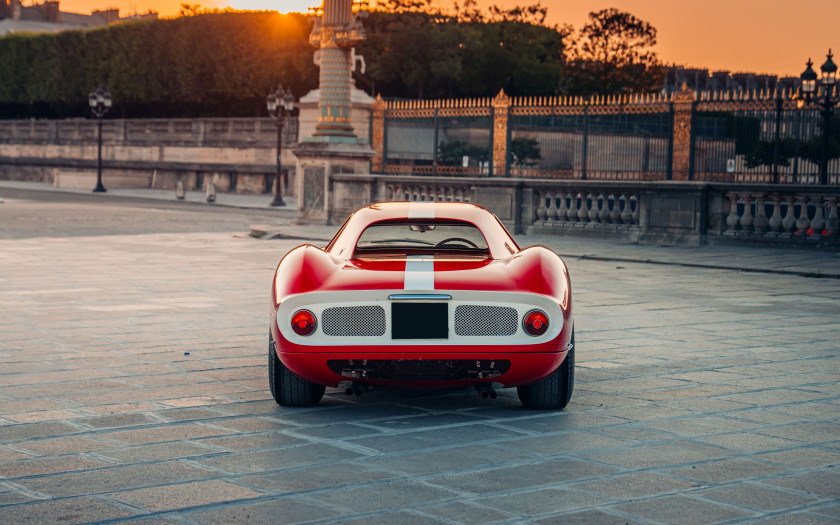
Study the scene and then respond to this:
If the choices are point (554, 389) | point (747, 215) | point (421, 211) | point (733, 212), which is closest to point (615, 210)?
point (733, 212)

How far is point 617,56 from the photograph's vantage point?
245 feet

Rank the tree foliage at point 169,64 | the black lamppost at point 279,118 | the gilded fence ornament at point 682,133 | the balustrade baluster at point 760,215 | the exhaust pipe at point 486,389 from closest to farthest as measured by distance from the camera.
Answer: the exhaust pipe at point 486,389 < the balustrade baluster at point 760,215 < the gilded fence ornament at point 682,133 < the black lamppost at point 279,118 < the tree foliage at point 169,64

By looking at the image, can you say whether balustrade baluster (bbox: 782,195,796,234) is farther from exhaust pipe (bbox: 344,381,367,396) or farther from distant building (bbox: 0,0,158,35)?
distant building (bbox: 0,0,158,35)

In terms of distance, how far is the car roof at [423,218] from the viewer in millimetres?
6492

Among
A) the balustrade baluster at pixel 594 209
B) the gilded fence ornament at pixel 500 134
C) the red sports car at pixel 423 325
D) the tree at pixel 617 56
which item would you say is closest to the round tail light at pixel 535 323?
the red sports car at pixel 423 325

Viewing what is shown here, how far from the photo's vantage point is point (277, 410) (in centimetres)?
603

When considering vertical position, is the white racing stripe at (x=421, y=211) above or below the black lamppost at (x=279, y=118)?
below

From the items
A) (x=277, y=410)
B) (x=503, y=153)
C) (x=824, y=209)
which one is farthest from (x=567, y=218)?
(x=277, y=410)

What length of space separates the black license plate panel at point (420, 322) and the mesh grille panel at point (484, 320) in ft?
0.23

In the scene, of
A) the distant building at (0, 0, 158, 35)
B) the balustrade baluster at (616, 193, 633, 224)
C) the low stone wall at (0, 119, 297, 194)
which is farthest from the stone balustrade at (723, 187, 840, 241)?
the distant building at (0, 0, 158, 35)

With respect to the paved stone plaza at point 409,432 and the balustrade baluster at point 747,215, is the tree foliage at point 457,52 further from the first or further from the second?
the paved stone plaza at point 409,432

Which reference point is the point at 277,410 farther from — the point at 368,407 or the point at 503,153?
the point at 503,153

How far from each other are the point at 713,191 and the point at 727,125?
1155 mm

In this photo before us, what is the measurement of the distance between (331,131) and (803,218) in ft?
35.7
